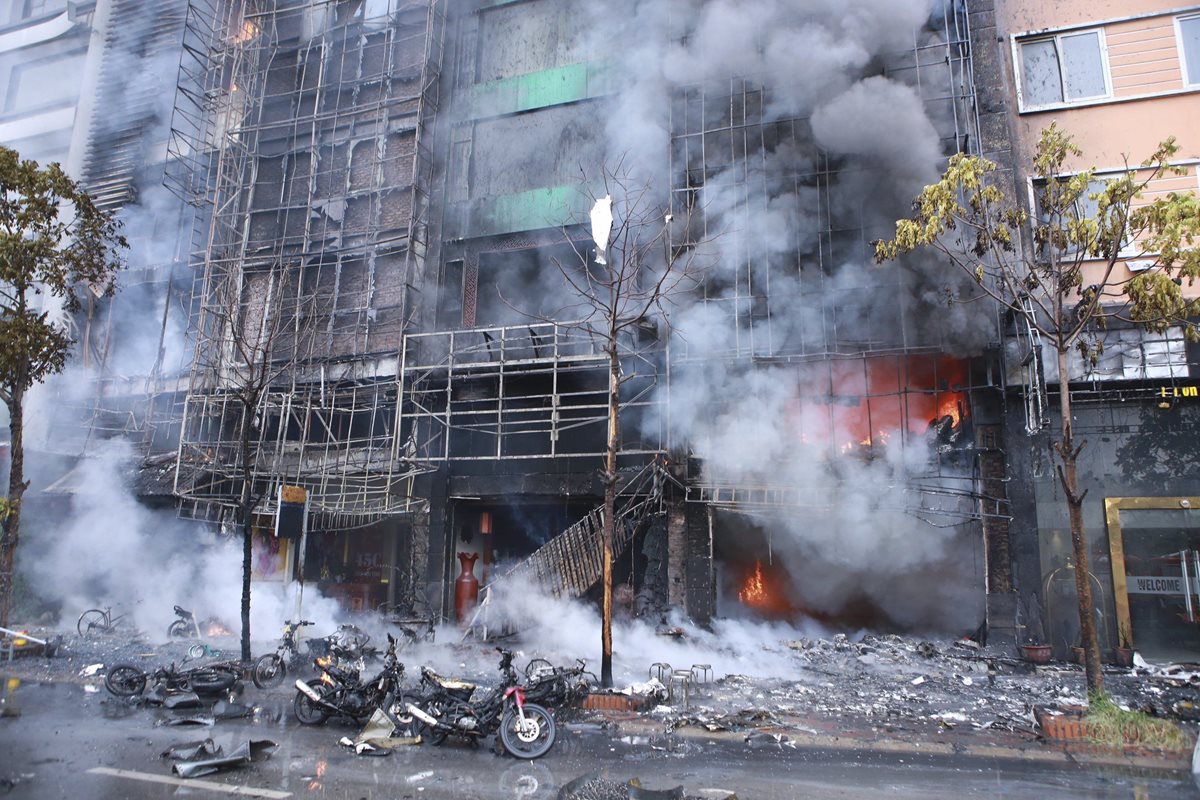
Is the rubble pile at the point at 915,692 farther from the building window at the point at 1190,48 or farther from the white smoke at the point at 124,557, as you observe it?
the building window at the point at 1190,48

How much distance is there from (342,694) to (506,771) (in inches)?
99.3

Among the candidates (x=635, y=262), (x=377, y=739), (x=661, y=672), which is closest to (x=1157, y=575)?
(x=661, y=672)

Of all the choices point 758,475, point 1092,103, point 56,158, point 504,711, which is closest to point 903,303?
point 758,475

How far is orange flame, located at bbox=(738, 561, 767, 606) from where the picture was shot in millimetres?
15789

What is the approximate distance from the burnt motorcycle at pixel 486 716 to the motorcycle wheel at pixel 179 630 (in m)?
8.65

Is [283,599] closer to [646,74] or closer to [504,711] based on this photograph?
[504,711]

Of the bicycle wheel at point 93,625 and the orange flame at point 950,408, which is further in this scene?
the bicycle wheel at point 93,625

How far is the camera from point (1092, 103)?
13.2 m

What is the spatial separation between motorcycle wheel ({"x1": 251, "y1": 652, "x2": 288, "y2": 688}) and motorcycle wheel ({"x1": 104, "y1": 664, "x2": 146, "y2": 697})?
52.7 inches

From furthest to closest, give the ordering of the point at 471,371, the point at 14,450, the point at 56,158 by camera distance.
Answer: the point at 56,158
the point at 471,371
the point at 14,450

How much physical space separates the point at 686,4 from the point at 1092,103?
26.2ft

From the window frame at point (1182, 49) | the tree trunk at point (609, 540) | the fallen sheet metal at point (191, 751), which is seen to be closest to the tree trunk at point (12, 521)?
the fallen sheet metal at point (191, 751)

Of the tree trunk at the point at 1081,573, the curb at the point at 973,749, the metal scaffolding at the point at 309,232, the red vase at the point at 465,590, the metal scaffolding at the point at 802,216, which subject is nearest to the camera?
the curb at the point at 973,749

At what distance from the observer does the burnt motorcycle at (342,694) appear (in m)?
7.98
